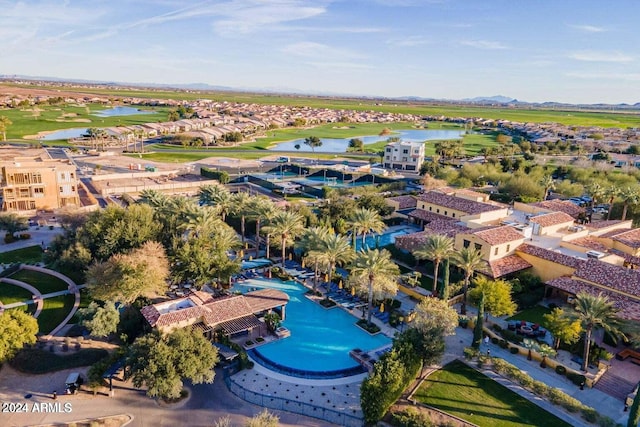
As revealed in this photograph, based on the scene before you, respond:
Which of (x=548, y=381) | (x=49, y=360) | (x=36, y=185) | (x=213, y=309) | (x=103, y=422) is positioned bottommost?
(x=103, y=422)

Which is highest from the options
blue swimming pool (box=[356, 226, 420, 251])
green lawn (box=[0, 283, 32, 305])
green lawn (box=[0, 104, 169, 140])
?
green lawn (box=[0, 104, 169, 140])

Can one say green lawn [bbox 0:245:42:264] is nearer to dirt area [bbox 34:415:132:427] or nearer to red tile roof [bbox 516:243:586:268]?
dirt area [bbox 34:415:132:427]

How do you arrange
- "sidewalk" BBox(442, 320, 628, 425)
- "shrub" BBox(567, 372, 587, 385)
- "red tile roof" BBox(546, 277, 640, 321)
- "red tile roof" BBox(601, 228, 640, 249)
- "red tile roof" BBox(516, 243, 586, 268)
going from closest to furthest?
"sidewalk" BBox(442, 320, 628, 425) → "shrub" BBox(567, 372, 587, 385) → "red tile roof" BBox(546, 277, 640, 321) → "red tile roof" BBox(516, 243, 586, 268) → "red tile roof" BBox(601, 228, 640, 249)

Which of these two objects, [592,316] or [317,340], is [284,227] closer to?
[317,340]

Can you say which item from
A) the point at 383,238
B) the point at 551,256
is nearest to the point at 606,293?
the point at 551,256

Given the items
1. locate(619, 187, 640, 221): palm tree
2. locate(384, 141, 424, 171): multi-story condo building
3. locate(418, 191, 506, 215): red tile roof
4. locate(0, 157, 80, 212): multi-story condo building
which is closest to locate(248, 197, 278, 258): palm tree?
locate(418, 191, 506, 215): red tile roof

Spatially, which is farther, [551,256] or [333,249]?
[551,256]
